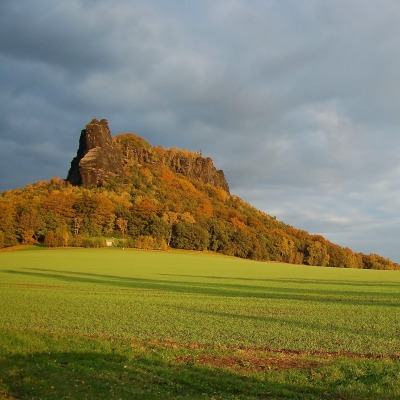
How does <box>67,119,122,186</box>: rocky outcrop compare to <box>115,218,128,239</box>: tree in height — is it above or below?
above

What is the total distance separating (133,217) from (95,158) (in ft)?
173

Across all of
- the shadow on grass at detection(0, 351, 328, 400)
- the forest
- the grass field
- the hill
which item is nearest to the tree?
the forest

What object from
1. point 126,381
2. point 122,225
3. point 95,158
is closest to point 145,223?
point 122,225

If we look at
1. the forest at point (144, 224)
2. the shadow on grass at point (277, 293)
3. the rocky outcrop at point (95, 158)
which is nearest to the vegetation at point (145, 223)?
the forest at point (144, 224)

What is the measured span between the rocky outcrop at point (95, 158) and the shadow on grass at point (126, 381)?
505 ft

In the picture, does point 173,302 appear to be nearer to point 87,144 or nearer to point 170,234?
point 170,234

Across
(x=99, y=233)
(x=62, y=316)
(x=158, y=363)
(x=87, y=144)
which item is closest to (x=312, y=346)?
(x=158, y=363)

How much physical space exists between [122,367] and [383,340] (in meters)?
11.5

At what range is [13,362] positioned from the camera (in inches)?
568

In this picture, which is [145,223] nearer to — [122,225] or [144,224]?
[144,224]

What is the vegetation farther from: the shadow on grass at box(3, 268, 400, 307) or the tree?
the shadow on grass at box(3, 268, 400, 307)

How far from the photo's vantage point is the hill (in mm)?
113875

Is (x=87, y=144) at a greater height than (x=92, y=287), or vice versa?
(x=87, y=144)

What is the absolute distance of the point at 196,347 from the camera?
56.8 ft
